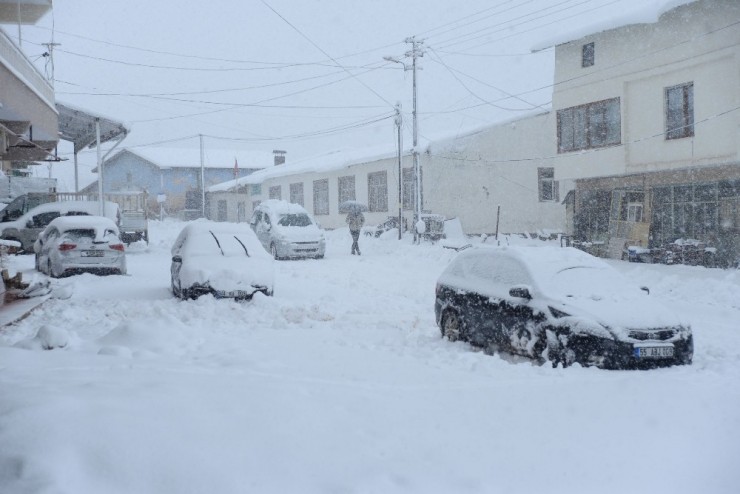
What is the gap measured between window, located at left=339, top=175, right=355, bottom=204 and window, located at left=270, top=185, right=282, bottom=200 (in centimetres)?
830

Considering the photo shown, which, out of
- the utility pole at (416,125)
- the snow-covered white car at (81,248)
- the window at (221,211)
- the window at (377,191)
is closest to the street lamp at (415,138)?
the utility pole at (416,125)

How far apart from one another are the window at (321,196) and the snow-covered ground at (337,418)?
31357mm

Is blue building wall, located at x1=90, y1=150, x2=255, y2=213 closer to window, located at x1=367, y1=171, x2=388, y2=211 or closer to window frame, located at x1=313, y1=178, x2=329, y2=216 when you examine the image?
window frame, located at x1=313, y1=178, x2=329, y2=216

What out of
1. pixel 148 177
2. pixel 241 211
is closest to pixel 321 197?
pixel 241 211

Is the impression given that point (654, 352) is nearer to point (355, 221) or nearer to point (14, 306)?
point (14, 306)

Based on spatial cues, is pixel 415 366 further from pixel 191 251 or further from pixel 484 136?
pixel 484 136

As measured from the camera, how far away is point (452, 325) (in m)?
9.50

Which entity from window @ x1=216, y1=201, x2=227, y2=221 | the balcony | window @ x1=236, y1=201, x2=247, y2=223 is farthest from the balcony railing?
window @ x1=216, y1=201, x2=227, y2=221

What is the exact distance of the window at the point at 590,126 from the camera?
22.3 m

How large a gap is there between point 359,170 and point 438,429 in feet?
105

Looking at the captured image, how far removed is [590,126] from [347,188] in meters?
17.5

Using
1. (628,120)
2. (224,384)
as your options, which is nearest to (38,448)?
(224,384)

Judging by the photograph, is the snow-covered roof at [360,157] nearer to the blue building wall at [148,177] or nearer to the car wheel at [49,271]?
the blue building wall at [148,177]

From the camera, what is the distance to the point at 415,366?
23.4 feet
